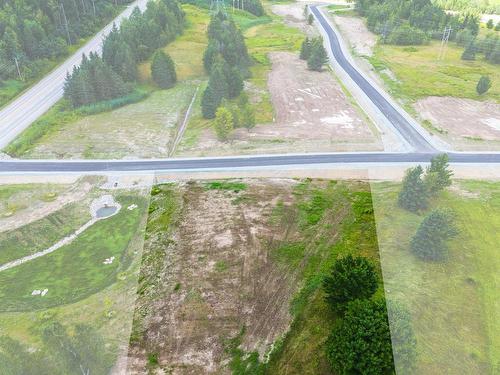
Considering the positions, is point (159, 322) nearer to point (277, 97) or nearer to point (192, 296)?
point (192, 296)

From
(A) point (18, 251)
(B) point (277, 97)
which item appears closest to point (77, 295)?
(A) point (18, 251)

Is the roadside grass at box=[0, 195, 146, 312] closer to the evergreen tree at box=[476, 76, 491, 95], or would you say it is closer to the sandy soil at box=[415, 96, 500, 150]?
the sandy soil at box=[415, 96, 500, 150]

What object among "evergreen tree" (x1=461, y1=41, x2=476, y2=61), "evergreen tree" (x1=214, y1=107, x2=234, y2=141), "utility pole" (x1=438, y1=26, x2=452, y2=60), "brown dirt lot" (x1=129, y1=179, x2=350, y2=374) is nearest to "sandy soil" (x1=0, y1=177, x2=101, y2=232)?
"brown dirt lot" (x1=129, y1=179, x2=350, y2=374)

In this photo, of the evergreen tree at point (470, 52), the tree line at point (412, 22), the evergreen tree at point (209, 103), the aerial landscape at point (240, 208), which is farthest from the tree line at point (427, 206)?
the tree line at point (412, 22)

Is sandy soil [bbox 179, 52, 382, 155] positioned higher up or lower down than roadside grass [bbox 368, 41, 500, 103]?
lower down

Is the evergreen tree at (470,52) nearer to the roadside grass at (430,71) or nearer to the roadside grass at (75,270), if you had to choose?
the roadside grass at (430,71)

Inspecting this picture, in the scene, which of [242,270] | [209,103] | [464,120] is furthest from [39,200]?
[464,120]

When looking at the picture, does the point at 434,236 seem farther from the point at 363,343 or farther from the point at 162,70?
the point at 162,70
